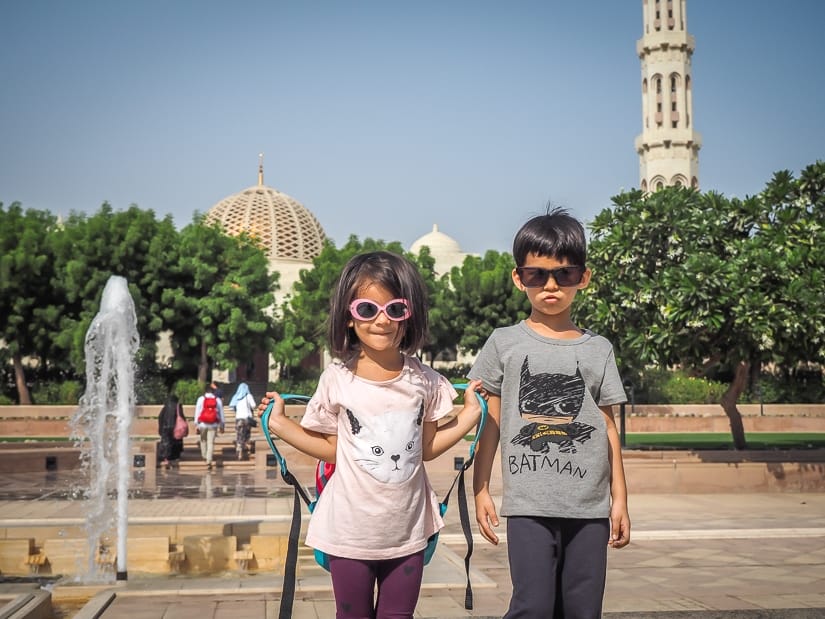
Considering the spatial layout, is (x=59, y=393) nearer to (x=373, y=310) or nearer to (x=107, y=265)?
(x=107, y=265)

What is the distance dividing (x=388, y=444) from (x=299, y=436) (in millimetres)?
284

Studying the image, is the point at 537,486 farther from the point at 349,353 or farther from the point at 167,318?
the point at 167,318

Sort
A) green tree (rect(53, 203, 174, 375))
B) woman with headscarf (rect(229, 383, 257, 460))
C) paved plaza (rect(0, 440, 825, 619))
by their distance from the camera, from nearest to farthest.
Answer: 1. paved plaza (rect(0, 440, 825, 619))
2. woman with headscarf (rect(229, 383, 257, 460))
3. green tree (rect(53, 203, 174, 375))

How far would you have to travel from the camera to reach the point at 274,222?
49188 mm

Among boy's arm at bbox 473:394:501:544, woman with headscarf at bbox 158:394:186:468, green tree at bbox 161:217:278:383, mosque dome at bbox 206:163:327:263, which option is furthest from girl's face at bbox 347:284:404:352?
mosque dome at bbox 206:163:327:263

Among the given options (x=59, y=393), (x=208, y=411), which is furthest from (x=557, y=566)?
(x=59, y=393)

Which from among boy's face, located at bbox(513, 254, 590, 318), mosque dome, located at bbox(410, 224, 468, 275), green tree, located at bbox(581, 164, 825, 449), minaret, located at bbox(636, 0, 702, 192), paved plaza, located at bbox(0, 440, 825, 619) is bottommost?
paved plaza, located at bbox(0, 440, 825, 619)

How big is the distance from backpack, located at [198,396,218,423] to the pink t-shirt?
12.4m

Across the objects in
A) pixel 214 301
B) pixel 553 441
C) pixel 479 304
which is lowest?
pixel 553 441

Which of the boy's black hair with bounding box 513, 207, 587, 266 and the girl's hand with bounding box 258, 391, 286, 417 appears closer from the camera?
the girl's hand with bounding box 258, 391, 286, 417

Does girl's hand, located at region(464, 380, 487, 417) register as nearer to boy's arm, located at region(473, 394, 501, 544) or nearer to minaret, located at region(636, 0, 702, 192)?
boy's arm, located at region(473, 394, 501, 544)

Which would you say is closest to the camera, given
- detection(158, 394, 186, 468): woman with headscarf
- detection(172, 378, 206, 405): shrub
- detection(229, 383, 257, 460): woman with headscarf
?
detection(158, 394, 186, 468): woman with headscarf

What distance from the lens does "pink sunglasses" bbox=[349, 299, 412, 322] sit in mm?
2908

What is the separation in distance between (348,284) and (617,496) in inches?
41.7
